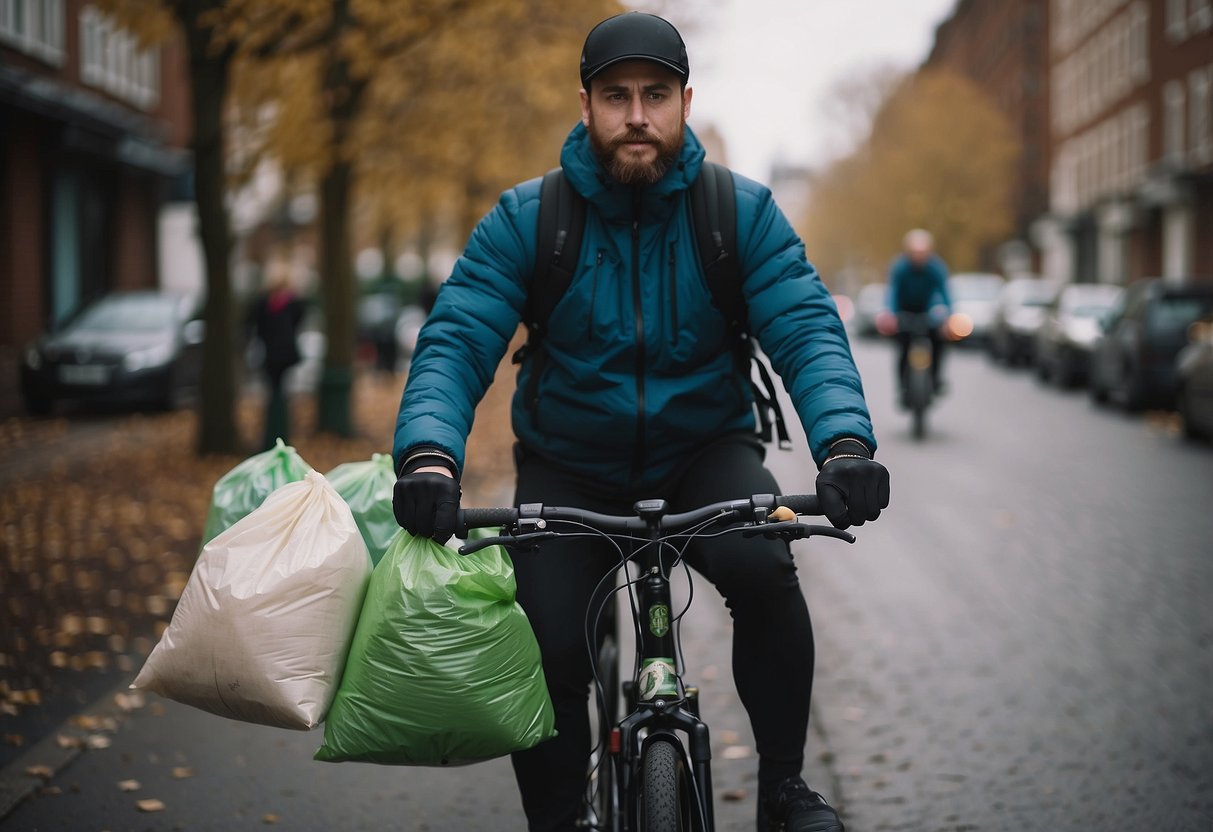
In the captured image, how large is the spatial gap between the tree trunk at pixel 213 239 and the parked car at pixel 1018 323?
18998 mm

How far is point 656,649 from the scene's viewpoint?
2.99 metres

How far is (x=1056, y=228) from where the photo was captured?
5925 cm

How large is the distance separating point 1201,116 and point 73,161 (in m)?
28.1

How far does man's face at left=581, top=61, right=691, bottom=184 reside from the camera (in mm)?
3076

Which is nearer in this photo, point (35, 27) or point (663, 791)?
point (663, 791)

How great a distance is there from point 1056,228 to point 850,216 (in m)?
9.89

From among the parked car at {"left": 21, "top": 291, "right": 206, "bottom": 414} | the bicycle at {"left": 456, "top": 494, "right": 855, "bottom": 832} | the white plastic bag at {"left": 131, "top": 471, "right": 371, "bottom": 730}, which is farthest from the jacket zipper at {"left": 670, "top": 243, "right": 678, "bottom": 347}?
the parked car at {"left": 21, "top": 291, "right": 206, "bottom": 414}

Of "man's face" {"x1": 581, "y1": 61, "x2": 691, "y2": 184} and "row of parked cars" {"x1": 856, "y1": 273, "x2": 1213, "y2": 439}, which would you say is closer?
"man's face" {"x1": 581, "y1": 61, "x2": 691, "y2": 184}

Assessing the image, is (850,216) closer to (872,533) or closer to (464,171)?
(464,171)

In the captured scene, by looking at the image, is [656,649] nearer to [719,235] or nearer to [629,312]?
[629,312]

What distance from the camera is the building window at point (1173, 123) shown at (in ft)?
137

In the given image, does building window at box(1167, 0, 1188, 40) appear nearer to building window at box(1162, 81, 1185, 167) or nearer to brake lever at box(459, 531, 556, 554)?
building window at box(1162, 81, 1185, 167)

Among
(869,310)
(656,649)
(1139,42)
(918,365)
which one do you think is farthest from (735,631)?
(1139,42)

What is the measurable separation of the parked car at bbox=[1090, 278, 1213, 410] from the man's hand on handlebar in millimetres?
16170
